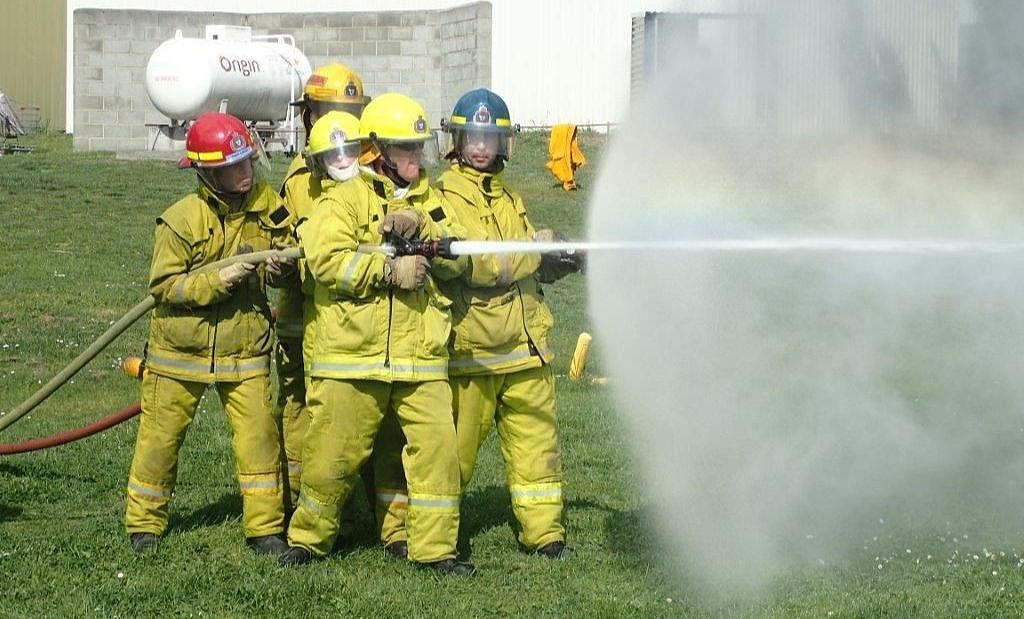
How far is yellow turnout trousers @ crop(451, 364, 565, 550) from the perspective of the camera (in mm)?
6453

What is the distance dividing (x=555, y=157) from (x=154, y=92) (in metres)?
6.52

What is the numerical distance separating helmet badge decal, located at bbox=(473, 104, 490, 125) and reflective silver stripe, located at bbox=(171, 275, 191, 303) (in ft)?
4.77

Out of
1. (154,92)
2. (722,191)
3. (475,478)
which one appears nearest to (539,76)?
(154,92)

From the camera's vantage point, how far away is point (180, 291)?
20.5 ft

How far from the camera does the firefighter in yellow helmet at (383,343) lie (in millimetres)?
5891

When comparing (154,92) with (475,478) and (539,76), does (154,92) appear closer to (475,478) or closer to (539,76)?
(539,76)

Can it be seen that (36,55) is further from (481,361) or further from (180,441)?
(481,361)

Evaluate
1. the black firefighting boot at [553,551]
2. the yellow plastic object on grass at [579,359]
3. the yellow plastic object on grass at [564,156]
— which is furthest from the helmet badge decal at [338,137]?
the yellow plastic object on grass at [564,156]

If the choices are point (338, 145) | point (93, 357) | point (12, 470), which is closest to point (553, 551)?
point (338, 145)

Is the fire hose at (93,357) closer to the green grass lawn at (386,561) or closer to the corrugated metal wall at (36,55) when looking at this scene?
the green grass lawn at (386,561)

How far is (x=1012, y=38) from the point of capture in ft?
16.3

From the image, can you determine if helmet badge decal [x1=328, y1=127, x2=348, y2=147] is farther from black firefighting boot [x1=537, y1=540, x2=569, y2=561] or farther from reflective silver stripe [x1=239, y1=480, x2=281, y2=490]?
black firefighting boot [x1=537, y1=540, x2=569, y2=561]

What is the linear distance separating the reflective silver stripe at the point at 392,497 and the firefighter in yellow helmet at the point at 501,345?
30cm

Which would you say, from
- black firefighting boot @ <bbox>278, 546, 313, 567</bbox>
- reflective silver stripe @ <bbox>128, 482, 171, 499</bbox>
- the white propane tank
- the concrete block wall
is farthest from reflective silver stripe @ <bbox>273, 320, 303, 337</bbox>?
the concrete block wall
